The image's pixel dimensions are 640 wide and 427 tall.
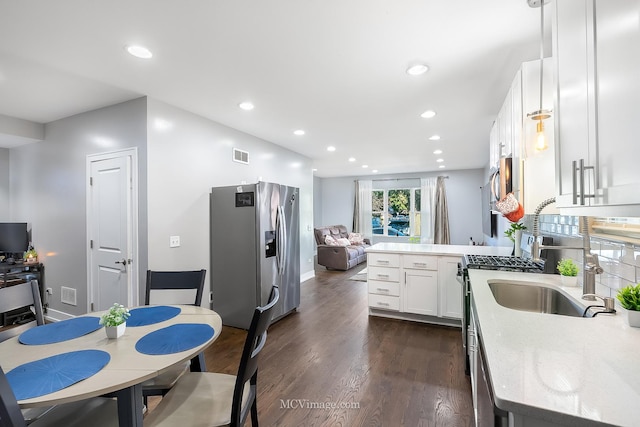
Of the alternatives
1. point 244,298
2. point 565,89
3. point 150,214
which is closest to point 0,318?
point 150,214

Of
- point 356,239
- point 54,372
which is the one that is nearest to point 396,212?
point 356,239

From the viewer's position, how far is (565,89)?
1.16 meters

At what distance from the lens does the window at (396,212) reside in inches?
339

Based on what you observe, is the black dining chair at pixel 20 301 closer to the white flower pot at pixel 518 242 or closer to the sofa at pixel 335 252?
the white flower pot at pixel 518 242

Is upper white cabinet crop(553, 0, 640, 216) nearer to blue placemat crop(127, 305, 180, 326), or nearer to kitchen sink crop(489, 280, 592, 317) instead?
kitchen sink crop(489, 280, 592, 317)

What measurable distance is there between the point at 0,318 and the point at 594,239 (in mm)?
5870

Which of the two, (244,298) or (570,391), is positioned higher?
(570,391)

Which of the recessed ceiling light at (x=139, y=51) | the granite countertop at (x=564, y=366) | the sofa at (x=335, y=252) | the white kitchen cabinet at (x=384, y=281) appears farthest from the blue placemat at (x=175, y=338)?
the sofa at (x=335, y=252)

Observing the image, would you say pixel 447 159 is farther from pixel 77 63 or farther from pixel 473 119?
pixel 77 63

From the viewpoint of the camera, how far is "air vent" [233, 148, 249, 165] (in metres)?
3.99

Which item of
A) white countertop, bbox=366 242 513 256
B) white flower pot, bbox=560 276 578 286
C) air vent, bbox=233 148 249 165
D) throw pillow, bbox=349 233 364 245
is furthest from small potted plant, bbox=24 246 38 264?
throw pillow, bbox=349 233 364 245

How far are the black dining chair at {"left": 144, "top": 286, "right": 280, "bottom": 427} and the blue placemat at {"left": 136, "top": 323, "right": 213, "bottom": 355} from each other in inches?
10.7

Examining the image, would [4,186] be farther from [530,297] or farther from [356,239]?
[356,239]

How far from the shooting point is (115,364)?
1.21m
